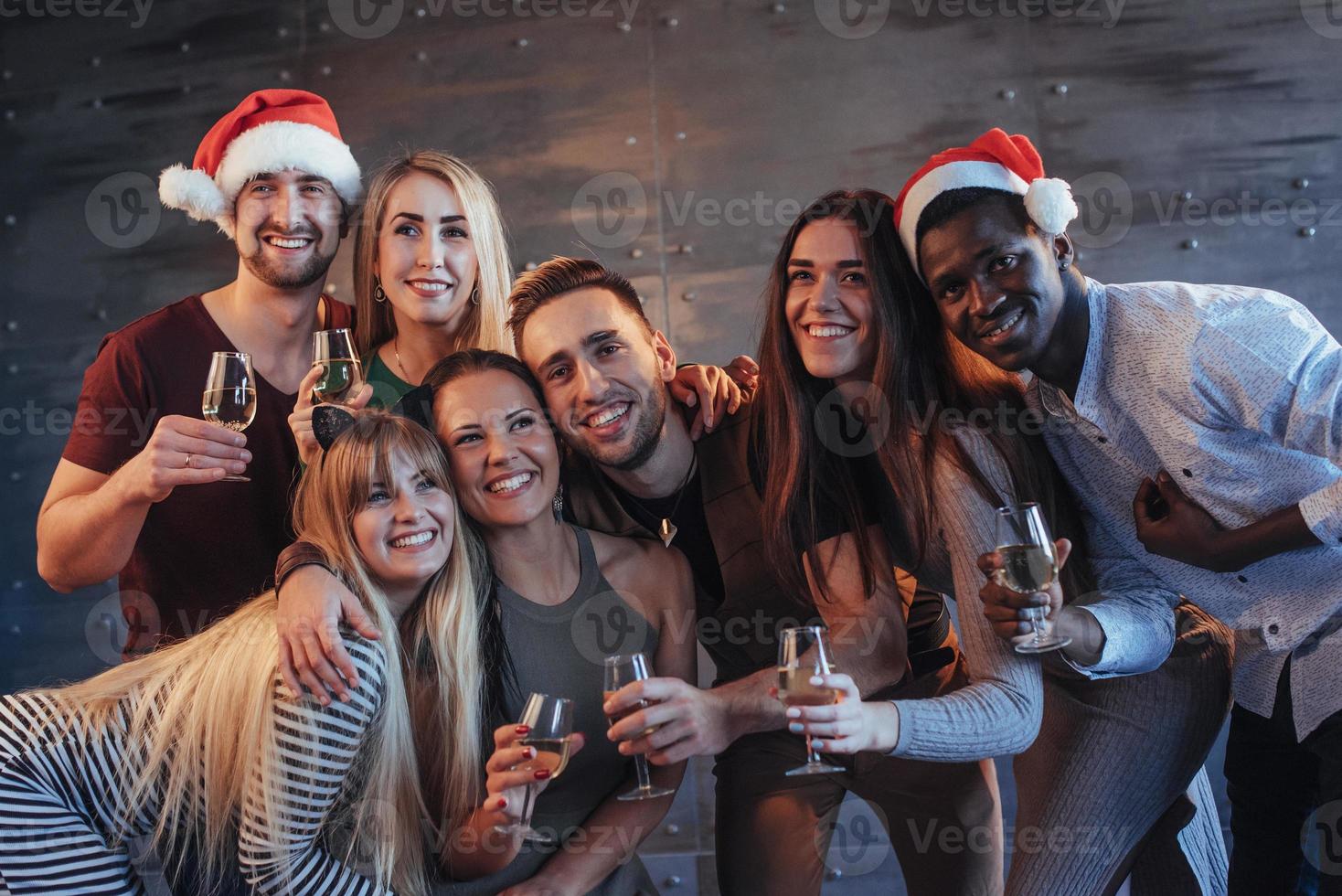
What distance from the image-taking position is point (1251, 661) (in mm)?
2398

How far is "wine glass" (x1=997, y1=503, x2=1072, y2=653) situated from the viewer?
2084 mm

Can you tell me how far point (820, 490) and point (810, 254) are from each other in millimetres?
552

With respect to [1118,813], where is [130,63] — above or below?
above

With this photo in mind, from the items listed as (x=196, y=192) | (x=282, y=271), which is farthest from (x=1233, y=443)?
(x=196, y=192)

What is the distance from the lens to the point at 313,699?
6.93ft

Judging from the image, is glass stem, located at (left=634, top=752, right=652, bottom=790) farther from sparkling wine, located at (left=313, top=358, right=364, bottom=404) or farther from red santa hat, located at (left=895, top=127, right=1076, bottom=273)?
red santa hat, located at (left=895, top=127, right=1076, bottom=273)

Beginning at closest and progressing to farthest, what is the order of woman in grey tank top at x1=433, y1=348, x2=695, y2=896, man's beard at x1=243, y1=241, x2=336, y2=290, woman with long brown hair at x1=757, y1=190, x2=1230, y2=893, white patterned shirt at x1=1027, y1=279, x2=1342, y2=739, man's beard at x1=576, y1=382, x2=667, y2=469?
white patterned shirt at x1=1027, y1=279, x2=1342, y2=739, woman with long brown hair at x1=757, y1=190, x2=1230, y2=893, woman in grey tank top at x1=433, y1=348, x2=695, y2=896, man's beard at x1=576, y1=382, x2=667, y2=469, man's beard at x1=243, y1=241, x2=336, y2=290

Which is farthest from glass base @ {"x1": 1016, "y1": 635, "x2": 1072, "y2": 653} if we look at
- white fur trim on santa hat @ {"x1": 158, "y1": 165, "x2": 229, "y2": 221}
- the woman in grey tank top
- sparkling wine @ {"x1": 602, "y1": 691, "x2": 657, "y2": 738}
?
white fur trim on santa hat @ {"x1": 158, "y1": 165, "x2": 229, "y2": 221}

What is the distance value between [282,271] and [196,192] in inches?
15.8

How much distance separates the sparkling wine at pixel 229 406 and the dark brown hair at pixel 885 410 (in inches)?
46.0

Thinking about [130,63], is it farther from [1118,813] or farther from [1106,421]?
[1118,813]

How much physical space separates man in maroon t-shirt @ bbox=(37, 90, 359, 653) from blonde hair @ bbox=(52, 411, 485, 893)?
586mm

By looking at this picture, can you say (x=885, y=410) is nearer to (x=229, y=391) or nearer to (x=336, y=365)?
(x=336, y=365)

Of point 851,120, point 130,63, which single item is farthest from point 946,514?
point 130,63
